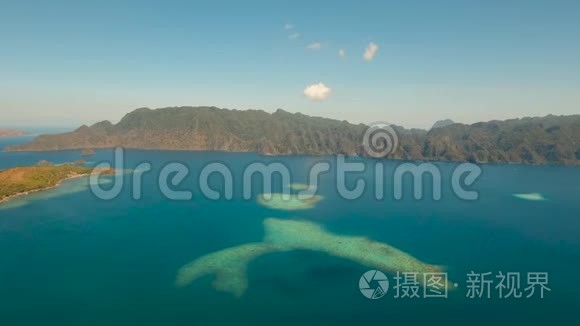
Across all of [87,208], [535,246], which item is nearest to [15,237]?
[87,208]

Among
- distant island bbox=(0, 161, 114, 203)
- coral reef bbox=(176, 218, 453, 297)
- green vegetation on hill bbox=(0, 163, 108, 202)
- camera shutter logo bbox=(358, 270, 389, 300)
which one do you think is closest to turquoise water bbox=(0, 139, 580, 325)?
camera shutter logo bbox=(358, 270, 389, 300)

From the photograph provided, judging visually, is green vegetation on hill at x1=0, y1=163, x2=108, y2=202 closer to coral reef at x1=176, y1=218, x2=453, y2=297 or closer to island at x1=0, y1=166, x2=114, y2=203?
island at x1=0, y1=166, x2=114, y2=203

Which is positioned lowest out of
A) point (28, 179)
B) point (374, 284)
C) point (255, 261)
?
point (374, 284)

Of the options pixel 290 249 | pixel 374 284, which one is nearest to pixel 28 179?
pixel 290 249

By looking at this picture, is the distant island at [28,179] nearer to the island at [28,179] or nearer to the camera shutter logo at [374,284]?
the island at [28,179]

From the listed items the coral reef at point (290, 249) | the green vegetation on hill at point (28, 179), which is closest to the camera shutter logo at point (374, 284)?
the coral reef at point (290, 249)

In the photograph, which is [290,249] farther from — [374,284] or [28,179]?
[28,179]
